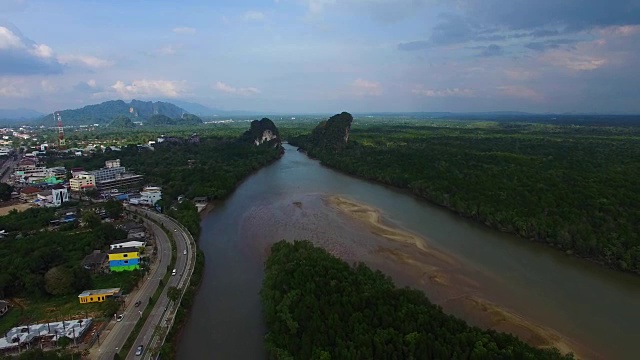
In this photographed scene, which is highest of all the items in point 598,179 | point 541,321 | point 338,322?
point 598,179

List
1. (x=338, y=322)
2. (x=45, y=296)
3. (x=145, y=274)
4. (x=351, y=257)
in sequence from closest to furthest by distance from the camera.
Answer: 1. (x=338, y=322)
2. (x=45, y=296)
3. (x=145, y=274)
4. (x=351, y=257)

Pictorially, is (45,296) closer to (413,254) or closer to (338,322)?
(338,322)

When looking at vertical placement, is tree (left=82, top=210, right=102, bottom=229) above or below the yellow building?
above

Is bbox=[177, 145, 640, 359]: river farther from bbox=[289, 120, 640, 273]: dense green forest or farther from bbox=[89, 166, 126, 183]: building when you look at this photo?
bbox=[89, 166, 126, 183]: building

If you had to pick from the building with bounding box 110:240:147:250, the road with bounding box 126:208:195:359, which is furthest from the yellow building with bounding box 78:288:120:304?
the building with bounding box 110:240:147:250

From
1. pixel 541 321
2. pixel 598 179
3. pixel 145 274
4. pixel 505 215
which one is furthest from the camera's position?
Result: pixel 598 179

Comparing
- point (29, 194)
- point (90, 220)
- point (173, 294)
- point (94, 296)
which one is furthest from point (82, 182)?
point (173, 294)

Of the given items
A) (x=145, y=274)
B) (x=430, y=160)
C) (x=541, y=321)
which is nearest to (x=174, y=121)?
(x=430, y=160)
